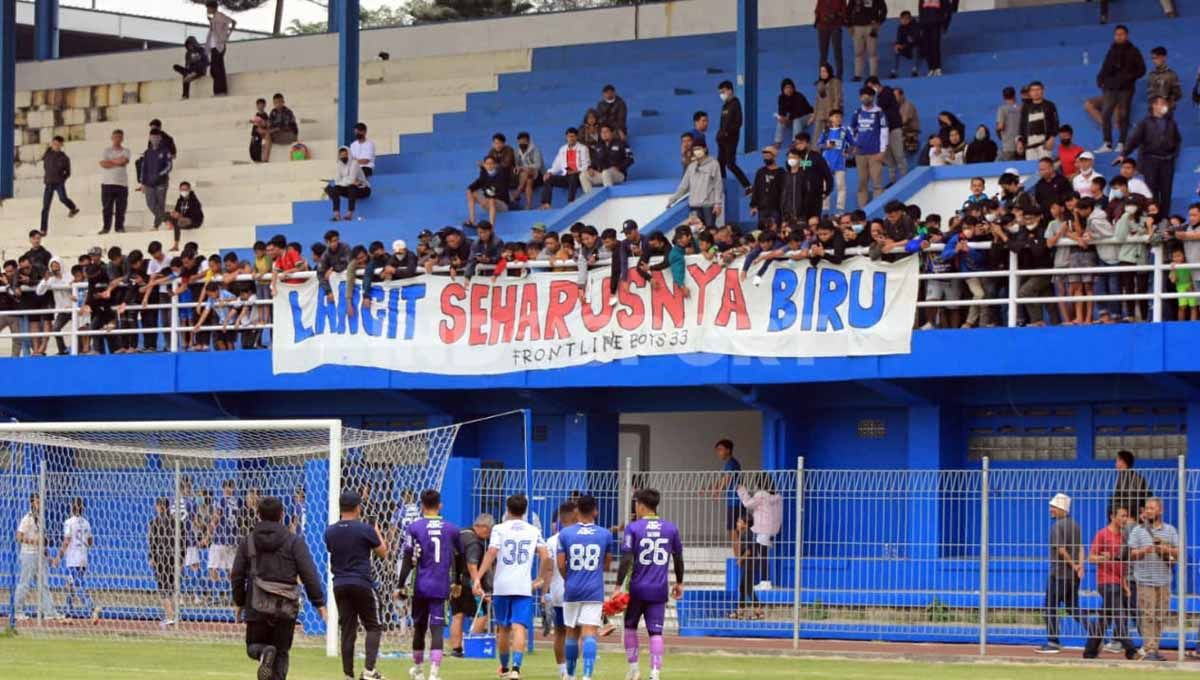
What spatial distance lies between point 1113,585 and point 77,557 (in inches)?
473

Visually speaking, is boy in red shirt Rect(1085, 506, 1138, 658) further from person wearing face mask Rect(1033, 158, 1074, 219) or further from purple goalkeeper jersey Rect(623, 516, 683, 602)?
purple goalkeeper jersey Rect(623, 516, 683, 602)

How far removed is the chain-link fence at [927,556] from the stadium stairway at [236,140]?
12785 mm

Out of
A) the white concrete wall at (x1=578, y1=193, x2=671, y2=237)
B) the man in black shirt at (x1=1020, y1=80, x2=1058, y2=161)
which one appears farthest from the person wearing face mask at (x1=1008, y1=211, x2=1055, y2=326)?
the white concrete wall at (x1=578, y1=193, x2=671, y2=237)

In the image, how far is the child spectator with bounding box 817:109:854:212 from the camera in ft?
94.1

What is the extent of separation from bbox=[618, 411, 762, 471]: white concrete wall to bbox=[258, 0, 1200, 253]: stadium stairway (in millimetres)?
3241

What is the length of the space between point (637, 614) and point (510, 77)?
68.5ft

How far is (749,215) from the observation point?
1155 inches

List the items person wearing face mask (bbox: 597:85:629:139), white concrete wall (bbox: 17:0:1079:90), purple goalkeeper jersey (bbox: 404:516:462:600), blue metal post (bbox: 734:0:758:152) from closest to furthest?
purple goalkeeper jersey (bbox: 404:516:462:600), blue metal post (bbox: 734:0:758:152), person wearing face mask (bbox: 597:85:629:139), white concrete wall (bbox: 17:0:1079:90)

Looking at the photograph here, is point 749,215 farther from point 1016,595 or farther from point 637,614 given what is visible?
point 637,614

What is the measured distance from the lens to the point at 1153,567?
67.7 ft

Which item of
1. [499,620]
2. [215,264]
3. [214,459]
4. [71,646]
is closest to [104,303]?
[215,264]

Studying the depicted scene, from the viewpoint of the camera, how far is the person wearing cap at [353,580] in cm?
1741

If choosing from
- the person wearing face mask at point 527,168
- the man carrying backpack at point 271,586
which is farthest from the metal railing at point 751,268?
the man carrying backpack at point 271,586

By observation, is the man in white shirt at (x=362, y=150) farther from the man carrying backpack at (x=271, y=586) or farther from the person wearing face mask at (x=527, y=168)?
the man carrying backpack at (x=271, y=586)
